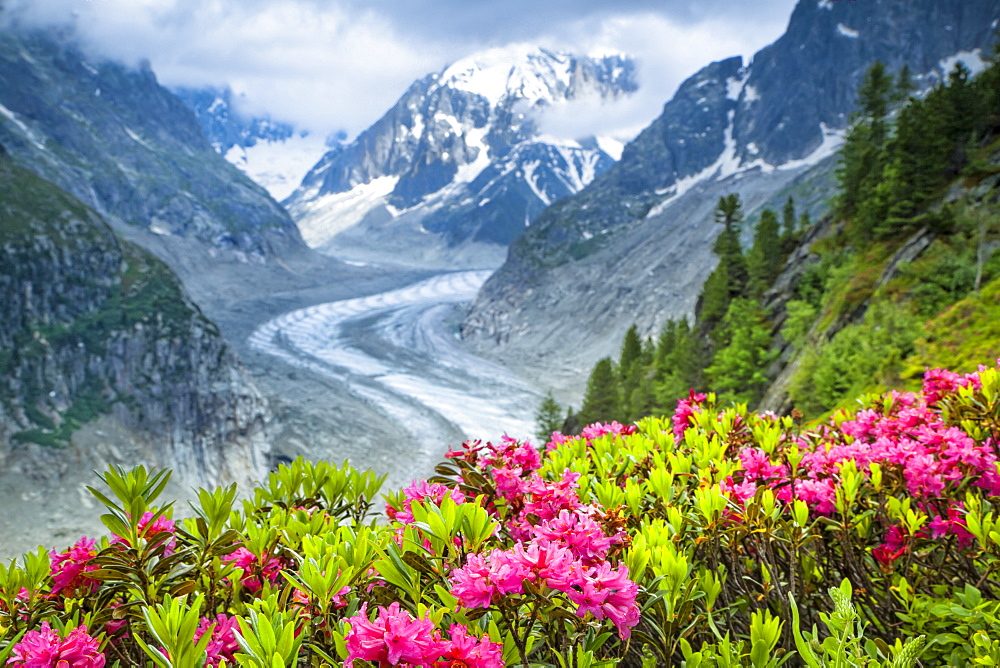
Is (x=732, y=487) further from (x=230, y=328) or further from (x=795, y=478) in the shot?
(x=230, y=328)

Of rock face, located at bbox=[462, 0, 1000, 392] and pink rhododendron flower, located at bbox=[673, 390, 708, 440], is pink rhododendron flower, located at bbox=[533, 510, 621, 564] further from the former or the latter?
rock face, located at bbox=[462, 0, 1000, 392]

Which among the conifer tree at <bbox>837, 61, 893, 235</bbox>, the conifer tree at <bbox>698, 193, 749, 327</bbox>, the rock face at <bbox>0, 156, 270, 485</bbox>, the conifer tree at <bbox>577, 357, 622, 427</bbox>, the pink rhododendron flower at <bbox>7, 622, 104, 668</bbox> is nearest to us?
the pink rhododendron flower at <bbox>7, 622, 104, 668</bbox>

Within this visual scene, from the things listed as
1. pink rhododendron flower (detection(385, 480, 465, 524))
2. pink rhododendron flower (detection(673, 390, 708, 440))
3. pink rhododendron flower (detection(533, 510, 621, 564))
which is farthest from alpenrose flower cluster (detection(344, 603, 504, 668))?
pink rhododendron flower (detection(673, 390, 708, 440))

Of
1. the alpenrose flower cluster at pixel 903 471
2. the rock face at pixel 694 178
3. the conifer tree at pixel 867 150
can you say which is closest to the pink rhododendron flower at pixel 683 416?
the alpenrose flower cluster at pixel 903 471

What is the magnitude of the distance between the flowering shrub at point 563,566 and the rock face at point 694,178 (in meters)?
78.1

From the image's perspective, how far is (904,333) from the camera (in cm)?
1480

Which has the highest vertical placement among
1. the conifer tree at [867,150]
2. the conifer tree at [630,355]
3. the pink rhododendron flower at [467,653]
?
the conifer tree at [867,150]

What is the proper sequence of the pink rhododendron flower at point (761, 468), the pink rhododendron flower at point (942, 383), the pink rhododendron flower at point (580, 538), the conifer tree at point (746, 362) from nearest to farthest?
the pink rhododendron flower at point (580, 538) → the pink rhododendron flower at point (761, 468) → the pink rhododendron flower at point (942, 383) → the conifer tree at point (746, 362)

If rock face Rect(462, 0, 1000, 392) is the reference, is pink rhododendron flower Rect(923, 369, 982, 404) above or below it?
below

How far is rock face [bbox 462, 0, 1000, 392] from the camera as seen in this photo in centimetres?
9500

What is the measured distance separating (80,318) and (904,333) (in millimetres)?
81666

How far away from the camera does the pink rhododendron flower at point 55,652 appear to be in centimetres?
219

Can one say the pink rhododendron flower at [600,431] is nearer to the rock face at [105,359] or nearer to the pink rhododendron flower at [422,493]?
the pink rhododendron flower at [422,493]

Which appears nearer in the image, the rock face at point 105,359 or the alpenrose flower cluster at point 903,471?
the alpenrose flower cluster at point 903,471
